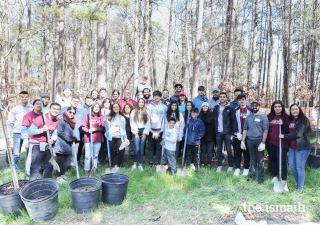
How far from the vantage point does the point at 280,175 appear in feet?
14.6

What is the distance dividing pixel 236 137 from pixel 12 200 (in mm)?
4435

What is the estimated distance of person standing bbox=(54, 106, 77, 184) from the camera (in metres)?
4.54

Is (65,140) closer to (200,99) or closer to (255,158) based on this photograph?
(200,99)

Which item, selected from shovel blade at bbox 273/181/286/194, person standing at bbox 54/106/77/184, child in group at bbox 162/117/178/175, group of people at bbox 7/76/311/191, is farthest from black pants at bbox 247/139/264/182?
person standing at bbox 54/106/77/184

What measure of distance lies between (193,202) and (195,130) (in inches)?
71.6

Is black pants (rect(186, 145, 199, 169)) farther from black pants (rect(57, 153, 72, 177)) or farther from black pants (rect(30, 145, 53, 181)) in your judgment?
black pants (rect(30, 145, 53, 181))

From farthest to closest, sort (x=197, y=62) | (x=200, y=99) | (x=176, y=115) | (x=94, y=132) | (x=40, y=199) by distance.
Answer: (x=197, y=62)
(x=200, y=99)
(x=176, y=115)
(x=94, y=132)
(x=40, y=199)

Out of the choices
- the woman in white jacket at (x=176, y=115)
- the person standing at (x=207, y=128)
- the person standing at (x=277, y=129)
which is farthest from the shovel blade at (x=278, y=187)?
the woman in white jacket at (x=176, y=115)

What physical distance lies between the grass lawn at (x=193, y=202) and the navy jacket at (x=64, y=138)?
2.36ft

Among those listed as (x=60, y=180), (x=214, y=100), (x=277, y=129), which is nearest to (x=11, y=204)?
(x=60, y=180)

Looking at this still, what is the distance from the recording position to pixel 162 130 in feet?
17.7

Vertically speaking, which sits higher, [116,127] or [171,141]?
[116,127]

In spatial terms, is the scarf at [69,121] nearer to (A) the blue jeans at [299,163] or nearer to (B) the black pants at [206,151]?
(B) the black pants at [206,151]

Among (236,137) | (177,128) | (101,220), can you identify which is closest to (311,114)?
Result: (236,137)
